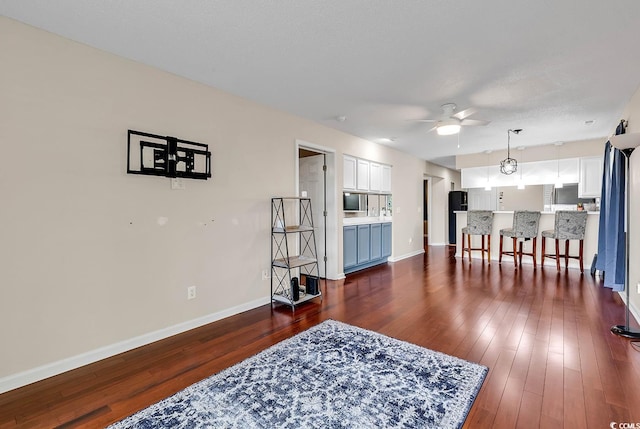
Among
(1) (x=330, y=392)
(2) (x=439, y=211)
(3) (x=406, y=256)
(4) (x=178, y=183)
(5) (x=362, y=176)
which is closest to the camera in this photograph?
(1) (x=330, y=392)

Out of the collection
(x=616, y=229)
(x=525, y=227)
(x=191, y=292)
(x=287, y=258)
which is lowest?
(x=191, y=292)

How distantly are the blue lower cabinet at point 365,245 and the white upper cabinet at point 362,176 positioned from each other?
71 cm

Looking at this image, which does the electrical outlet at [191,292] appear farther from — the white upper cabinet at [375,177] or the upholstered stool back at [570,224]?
the upholstered stool back at [570,224]

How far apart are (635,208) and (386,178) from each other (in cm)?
377

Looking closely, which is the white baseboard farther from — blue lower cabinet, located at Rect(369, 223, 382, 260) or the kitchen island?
the kitchen island

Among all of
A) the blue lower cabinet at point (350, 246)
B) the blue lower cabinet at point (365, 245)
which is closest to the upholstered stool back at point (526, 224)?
the blue lower cabinet at point (365, 245)

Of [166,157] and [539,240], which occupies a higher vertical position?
[166,157]

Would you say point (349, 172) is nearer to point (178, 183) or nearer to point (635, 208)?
point (178, 183)

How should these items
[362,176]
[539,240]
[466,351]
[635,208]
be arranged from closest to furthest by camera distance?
[466,351] < [635,208] < [362,176] < [539,240]

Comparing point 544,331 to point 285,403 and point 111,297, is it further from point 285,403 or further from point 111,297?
point 111,297

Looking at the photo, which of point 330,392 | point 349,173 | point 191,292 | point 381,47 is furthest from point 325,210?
point 330,392

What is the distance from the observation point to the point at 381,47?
7.96 ft

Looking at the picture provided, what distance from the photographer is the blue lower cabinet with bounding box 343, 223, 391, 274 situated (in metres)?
5.34

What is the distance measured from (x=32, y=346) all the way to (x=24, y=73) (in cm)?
191
